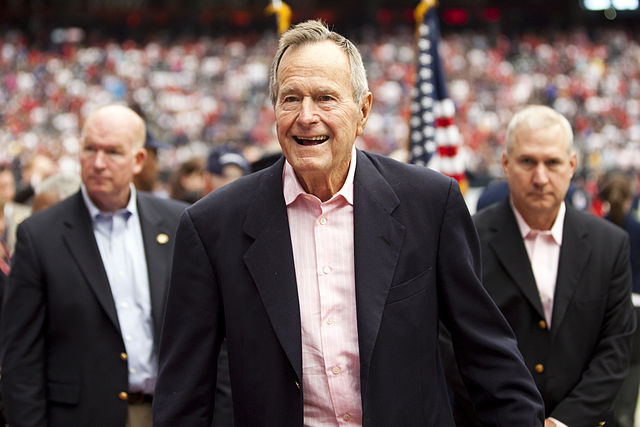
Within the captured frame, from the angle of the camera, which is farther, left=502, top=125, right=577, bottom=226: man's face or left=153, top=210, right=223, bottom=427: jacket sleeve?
left=502, top=125, right=577, bottom=226: man's face

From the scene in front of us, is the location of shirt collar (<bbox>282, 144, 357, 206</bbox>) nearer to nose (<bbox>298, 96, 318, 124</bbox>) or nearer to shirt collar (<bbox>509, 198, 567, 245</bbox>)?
Answer: nose (<bbox>298, 96, 318, 124</bbox>)

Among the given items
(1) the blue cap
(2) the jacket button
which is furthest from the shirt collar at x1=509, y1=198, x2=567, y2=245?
(1) the blue cap

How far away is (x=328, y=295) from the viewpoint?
2035mm

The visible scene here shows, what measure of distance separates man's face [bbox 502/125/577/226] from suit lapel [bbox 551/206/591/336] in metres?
0.11

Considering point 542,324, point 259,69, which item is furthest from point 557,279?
point 259,69

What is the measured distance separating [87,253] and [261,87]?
27937 millimetres

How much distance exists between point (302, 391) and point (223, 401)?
1.12 metres

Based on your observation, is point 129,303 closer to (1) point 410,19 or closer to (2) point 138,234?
(2) point 138,234

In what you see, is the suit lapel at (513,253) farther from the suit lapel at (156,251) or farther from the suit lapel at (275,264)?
the suit lapel at (156,251)

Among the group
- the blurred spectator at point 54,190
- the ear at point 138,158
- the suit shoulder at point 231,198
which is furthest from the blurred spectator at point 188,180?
the suit shoulder at point 231,198

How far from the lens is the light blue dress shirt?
10.0ft

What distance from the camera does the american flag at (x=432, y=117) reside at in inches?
243

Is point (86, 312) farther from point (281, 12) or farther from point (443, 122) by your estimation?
point (443, 122)

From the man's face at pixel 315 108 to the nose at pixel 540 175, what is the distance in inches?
49.1
